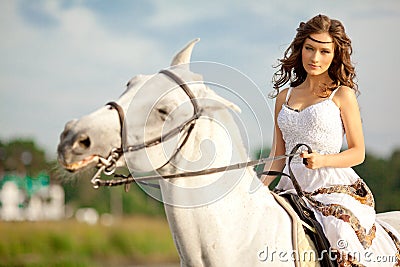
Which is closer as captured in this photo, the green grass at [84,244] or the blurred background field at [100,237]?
the blurred background field at [100,237]

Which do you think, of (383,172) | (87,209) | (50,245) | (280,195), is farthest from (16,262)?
(87,209)

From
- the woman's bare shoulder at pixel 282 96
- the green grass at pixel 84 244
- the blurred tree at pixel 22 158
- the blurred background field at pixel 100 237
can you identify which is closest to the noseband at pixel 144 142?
the woman's bare shoulder at pixel 282 96

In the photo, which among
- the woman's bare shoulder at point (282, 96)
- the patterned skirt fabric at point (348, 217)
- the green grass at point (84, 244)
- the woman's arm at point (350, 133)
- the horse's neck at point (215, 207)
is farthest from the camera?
the green grass at point (84, 244)

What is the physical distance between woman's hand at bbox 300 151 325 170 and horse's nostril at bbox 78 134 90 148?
129 centimetres

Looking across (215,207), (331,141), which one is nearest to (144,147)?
(215,207)

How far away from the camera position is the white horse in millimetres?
3752

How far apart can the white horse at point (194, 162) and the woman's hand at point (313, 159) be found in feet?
1.36

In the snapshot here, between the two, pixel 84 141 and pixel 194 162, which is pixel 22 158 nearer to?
pixel 194 162

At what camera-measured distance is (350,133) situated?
445 centimetres

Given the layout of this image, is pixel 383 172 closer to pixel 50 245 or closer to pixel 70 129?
pixel 50 245

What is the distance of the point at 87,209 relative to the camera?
6419 centimetres

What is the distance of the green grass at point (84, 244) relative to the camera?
71.9 feet

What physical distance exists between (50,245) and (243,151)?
67.2ft

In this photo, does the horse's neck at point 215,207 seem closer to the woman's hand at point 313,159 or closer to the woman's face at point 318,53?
the woman's hand at point 313,159
